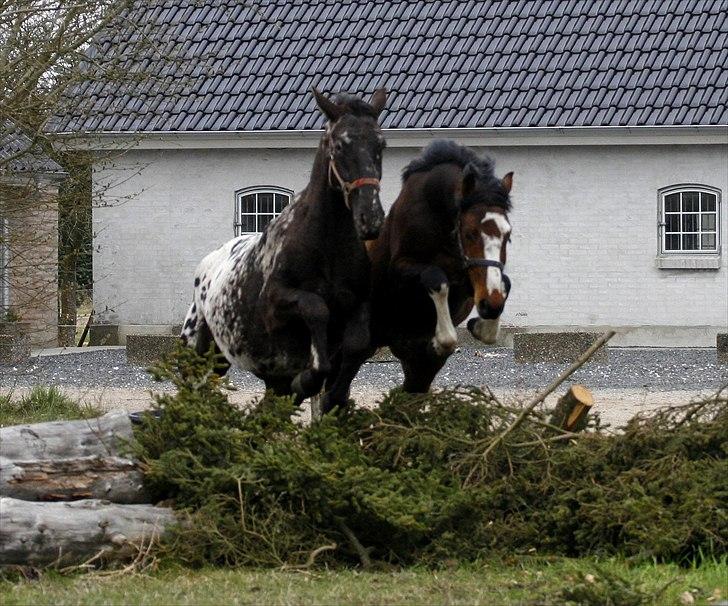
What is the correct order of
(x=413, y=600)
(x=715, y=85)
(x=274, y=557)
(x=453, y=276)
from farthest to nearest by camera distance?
1. (x=715, y=85)
2. (x=453, y=276)
3. (x=274, y=557)
4. (x=413, y=600)

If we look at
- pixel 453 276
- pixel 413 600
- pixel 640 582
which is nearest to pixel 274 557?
pixel 413 600

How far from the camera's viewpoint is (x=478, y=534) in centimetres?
746

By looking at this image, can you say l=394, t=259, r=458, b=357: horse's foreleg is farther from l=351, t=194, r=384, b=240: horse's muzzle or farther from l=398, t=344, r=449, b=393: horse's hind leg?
l=351, t=194, r=384, b=240: horse's muzzle

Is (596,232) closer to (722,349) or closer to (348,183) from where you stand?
(722,349)

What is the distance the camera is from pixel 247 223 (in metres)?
26.0

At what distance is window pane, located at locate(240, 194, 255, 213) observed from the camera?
25969 millimetres

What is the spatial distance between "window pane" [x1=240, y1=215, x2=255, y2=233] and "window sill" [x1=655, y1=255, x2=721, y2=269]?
7.03 m

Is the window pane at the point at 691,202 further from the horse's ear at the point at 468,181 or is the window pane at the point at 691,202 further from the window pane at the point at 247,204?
the horse's ear at the point at 468,181

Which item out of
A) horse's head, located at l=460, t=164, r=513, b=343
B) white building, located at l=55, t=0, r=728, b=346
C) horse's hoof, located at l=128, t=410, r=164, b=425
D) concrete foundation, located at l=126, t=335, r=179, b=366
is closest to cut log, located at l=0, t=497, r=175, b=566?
horse's hoof, located at l=128, t=410, r=164, b=425

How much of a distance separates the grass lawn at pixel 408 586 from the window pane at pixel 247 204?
1913 centimetres

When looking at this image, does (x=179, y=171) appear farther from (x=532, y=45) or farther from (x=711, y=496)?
(x=711, y=496)

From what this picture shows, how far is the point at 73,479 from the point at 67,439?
0.23 meters

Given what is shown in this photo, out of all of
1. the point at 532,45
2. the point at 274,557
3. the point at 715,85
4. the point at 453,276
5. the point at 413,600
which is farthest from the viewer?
the point at 532,45

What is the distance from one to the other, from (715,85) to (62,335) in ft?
37.5
